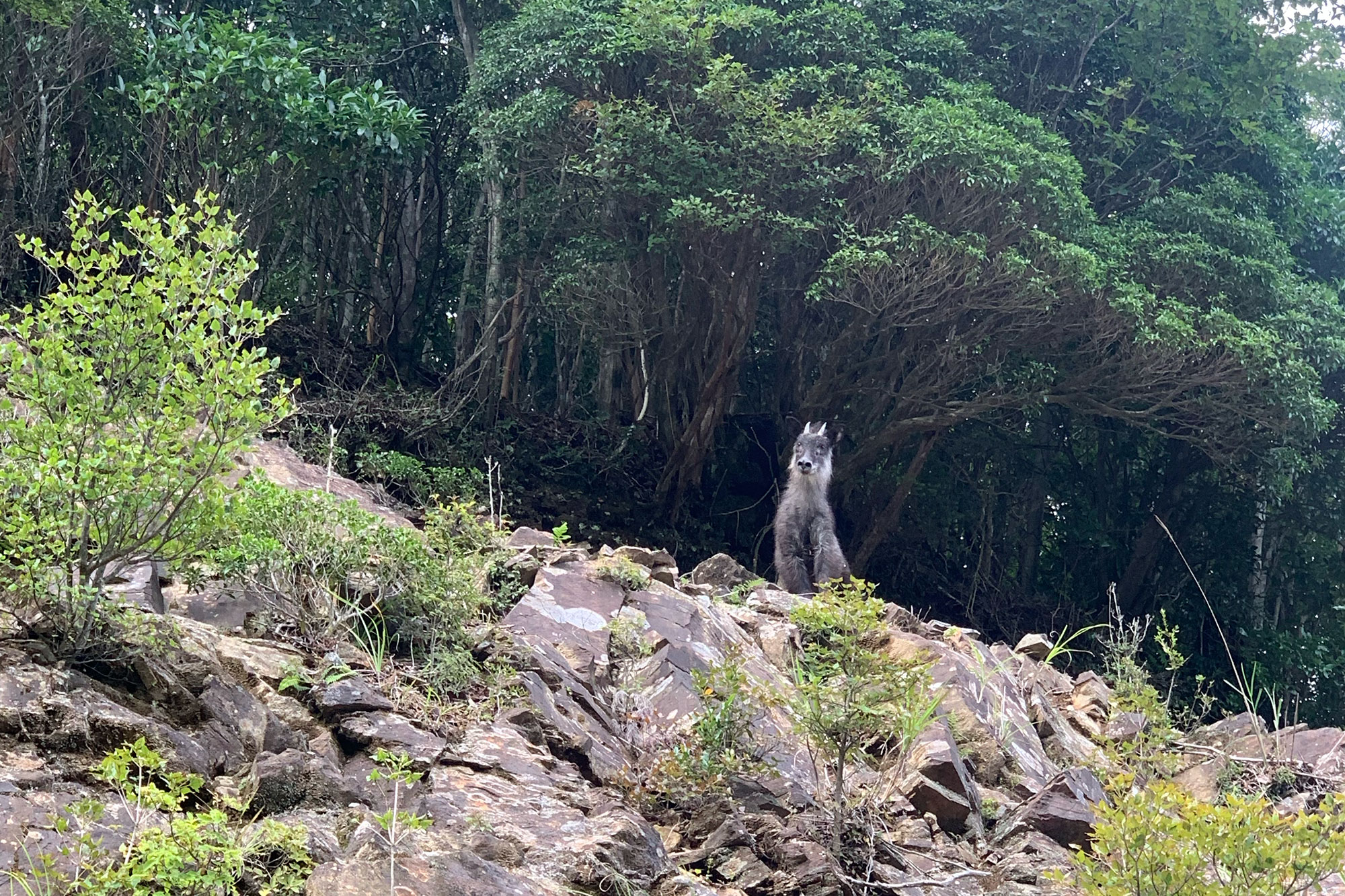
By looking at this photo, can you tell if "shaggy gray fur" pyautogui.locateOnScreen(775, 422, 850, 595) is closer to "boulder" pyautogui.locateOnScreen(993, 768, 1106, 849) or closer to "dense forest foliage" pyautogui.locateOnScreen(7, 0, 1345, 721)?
"dense forest foliage" pyautogui.locateOnScreen(7, 0, 1345, 721)

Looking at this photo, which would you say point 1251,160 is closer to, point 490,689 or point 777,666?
point 777,666

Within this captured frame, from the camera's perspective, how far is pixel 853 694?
5.14 m

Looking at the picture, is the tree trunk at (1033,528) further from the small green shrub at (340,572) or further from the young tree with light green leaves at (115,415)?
the young tree with light green leaves at (115,415)

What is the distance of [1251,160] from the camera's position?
1473cm

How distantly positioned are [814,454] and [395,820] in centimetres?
735

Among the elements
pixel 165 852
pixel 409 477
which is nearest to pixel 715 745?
pixel 165 852

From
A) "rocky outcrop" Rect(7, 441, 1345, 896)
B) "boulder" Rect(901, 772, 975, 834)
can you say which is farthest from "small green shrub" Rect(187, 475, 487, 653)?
"boulder" Rect(901, 772, 975, 834)

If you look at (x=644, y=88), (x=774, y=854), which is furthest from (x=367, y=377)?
(x=774, y=854)

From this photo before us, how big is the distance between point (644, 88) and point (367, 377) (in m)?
4.23

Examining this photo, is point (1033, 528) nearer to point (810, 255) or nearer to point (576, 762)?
point (810, 255)

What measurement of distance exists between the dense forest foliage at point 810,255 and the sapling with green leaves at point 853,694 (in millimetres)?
6850

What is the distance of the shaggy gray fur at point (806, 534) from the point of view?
10195 millimetres

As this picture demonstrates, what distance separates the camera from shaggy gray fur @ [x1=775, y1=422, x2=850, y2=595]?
10.2 m

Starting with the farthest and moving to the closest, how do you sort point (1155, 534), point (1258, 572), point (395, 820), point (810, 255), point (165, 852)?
1. point (1258, 572)
2. point (1155, 534)
3. point (810, 255)
4. point (395, 820)
5. point (165, 852)
